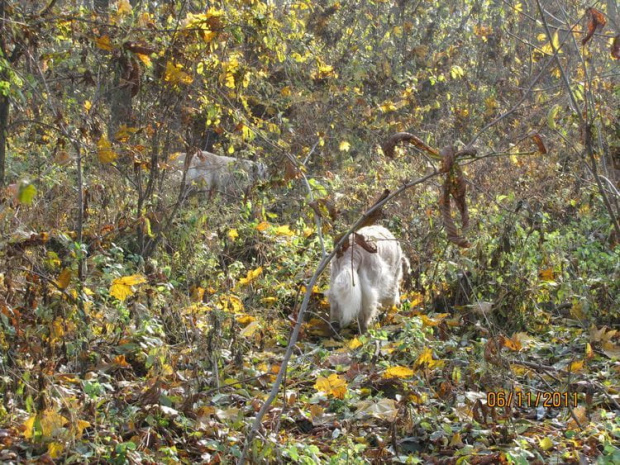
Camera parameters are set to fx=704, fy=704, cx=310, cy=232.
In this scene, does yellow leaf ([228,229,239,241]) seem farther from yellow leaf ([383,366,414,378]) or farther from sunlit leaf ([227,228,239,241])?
yellow leaf ([383,366,414,378])

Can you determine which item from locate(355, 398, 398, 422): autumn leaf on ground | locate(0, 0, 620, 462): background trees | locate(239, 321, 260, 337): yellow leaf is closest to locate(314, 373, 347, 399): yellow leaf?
locate(0, 0, 620, 462): background trees

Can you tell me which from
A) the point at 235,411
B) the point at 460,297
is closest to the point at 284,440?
the point at 235,411

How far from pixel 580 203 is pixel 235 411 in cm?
645

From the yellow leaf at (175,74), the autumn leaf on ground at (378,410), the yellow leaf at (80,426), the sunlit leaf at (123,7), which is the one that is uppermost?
the sunlit leaf at (123,7)

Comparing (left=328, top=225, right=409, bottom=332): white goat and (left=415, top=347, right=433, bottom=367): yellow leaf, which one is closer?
(left=415, top=347, right=433, bottom=367): yellow leaf

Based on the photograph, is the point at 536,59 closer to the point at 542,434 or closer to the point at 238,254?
the point at 238,254

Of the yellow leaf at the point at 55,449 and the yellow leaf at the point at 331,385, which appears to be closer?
the yellow leaf at the point at 55,449

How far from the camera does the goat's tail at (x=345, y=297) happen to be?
22.1 ft

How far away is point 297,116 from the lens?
36.5 ft

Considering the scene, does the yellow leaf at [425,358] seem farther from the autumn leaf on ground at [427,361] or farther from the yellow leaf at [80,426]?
the yellow leaf at [80,426]

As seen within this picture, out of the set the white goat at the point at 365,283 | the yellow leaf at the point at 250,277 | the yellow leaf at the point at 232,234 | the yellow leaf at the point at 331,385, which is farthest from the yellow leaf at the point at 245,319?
the yellow leaf at the point at 331,385
